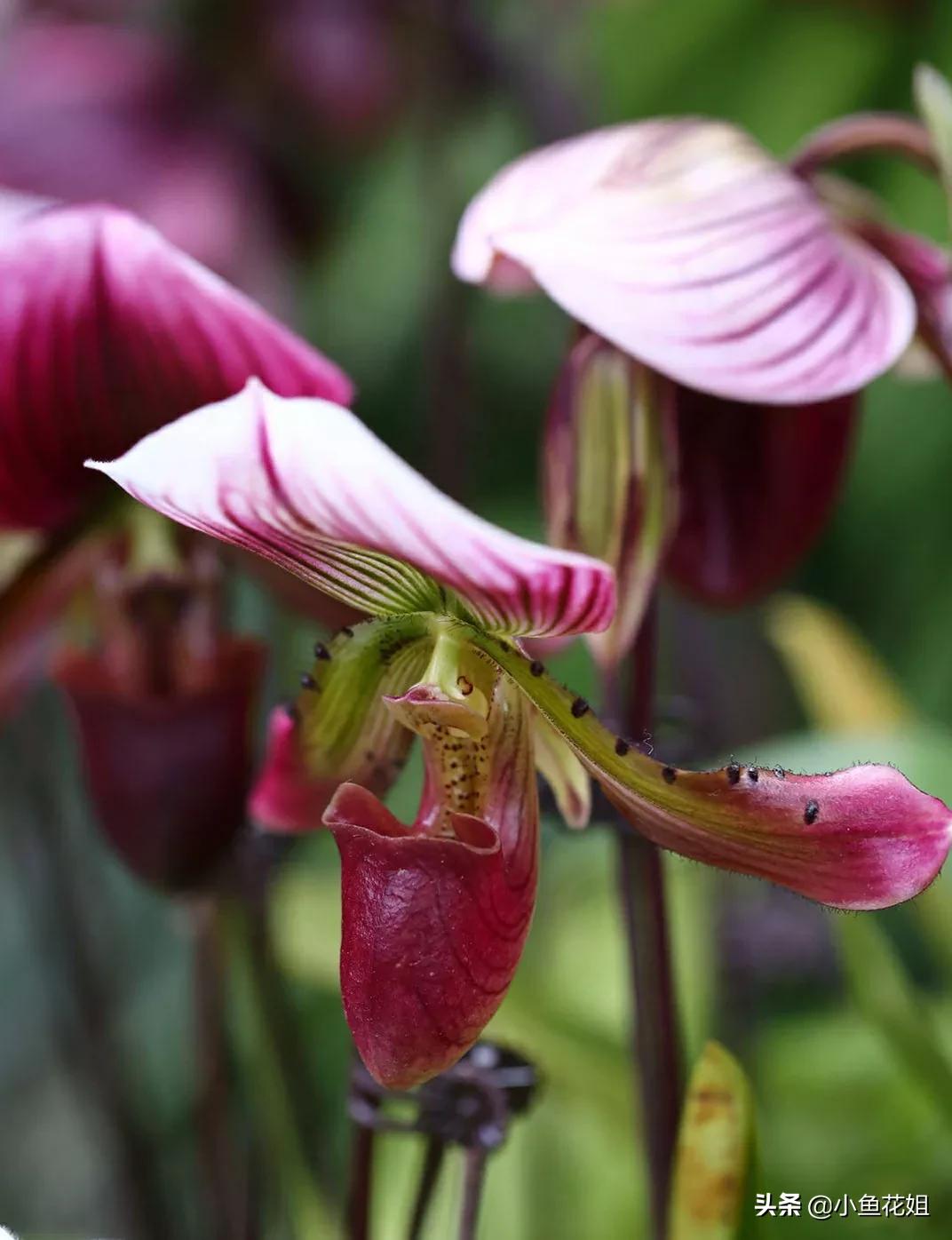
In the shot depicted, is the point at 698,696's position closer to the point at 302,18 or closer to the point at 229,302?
the point at 229,302

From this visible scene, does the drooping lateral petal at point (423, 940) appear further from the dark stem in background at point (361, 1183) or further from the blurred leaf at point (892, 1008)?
the blurred leaf at point (892, 1008)

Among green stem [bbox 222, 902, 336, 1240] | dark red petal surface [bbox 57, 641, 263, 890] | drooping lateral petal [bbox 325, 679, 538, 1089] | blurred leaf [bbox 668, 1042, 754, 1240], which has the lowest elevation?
green stem [bbox 222, 902, 336, 1240]

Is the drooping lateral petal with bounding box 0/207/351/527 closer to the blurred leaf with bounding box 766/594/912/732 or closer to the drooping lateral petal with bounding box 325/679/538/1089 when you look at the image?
the drooping lateral petal with bounding box 325/679/538/1089

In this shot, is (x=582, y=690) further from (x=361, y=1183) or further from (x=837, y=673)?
(x=361, y=1183)

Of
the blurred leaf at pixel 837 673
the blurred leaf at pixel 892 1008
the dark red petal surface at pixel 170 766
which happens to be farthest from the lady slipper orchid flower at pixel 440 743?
the blurred leaf at pixel 837 673

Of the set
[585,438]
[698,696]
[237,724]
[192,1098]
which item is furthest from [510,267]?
[192,1098]

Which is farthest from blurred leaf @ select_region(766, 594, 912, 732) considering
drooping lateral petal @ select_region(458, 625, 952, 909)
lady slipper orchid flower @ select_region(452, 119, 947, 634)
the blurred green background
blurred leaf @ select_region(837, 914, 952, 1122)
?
drooping lateral petal @ select_region(458, 625, 952, 909)
